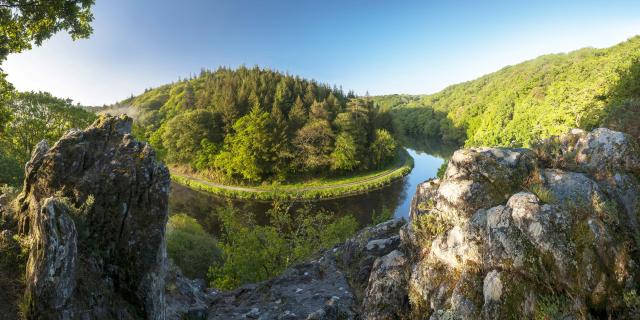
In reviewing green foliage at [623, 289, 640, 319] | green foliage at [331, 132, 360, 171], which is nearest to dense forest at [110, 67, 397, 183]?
green foliage at [331, 132, 360, 171]

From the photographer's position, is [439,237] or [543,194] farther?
[439,237]

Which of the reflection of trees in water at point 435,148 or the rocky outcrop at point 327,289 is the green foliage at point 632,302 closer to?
the rocky outcrop at point 327,289

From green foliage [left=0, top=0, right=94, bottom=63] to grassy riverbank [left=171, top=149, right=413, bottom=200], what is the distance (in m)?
44.5

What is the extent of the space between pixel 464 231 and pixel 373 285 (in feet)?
12.7

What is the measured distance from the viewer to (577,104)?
41156mm

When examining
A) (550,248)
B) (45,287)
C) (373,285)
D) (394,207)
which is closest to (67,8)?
(45,287)

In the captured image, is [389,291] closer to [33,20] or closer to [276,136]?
[33,20]

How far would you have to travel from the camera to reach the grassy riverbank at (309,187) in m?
59.6

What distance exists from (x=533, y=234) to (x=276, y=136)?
64523mm

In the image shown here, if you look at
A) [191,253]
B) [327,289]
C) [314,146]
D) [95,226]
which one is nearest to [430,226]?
[327,289]

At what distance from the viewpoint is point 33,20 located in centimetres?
1034

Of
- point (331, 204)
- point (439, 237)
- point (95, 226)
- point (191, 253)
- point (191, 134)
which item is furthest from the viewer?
point (191, 134)

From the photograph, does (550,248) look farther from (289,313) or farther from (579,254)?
(289,313)

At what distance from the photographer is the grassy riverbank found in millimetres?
59625
